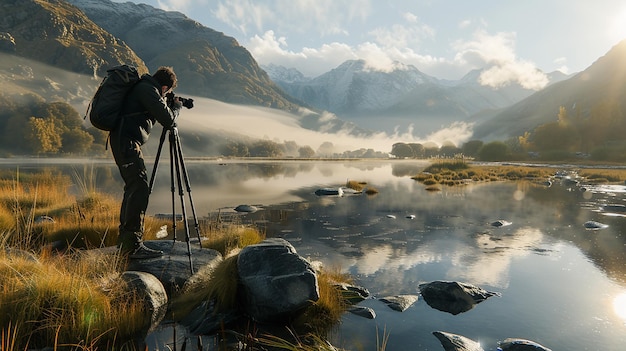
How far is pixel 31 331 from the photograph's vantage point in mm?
4828

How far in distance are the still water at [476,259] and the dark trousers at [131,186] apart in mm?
4855

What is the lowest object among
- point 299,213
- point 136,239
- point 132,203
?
point 299,213

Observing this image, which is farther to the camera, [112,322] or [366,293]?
[366,293]

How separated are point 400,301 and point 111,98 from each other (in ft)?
23.6

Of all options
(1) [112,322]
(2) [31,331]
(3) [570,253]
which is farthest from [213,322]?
(3) [570,253]

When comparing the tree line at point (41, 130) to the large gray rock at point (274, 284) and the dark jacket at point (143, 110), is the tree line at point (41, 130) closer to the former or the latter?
the dark jacket at point (143, 110)

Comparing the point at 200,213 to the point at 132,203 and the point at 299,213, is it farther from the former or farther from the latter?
the point at 132,203

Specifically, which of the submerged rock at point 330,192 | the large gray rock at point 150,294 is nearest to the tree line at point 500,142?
the submerged rock at point 330,192

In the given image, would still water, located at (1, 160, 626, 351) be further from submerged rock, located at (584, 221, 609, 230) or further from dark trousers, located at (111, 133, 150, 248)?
dark trousers, located at (111, 133, 150, 248)

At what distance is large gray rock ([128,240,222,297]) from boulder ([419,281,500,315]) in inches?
190

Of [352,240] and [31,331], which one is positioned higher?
[31,331]

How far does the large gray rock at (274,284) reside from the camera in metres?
6.11

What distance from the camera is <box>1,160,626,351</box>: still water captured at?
20.5ft

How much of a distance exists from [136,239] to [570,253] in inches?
508
